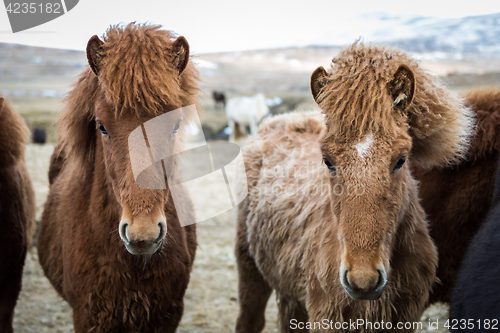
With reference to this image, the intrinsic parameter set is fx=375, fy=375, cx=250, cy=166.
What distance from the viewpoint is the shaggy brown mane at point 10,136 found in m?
3.26

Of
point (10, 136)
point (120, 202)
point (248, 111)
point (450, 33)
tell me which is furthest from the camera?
point (248, 111)

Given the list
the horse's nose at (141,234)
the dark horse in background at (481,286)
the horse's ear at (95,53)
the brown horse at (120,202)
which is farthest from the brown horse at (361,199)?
the horse's ear at (95,53)

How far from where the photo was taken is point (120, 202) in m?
2.08

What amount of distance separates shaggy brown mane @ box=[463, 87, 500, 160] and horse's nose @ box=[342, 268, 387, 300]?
1788 mm

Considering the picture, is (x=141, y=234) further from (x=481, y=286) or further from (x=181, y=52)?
(x=481, y=286)

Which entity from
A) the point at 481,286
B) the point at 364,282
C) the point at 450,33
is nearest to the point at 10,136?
the point at 364,282

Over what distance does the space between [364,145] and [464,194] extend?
165 cm

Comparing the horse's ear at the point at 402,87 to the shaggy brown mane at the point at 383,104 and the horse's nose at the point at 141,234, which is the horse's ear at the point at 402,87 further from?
the horse's nose at the point at 141,234

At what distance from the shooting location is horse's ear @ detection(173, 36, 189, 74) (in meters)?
2.19

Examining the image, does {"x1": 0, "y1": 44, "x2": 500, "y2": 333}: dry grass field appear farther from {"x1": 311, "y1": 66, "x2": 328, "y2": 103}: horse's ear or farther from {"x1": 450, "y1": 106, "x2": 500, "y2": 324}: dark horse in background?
{"x1": 450, "y1": 106, "x2": 500, "y2": 324}: dark horse in background

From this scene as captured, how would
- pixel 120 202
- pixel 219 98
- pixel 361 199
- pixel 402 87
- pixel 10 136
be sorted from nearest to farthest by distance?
pixel 361 199, pixel 402 87, pixel 120 202, pixel 10 136, pixel 219 98

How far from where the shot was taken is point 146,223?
1862mm

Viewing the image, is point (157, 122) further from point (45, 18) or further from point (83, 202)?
point (45, 18)

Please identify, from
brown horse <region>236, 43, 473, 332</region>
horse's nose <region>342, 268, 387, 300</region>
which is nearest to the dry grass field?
brown horse <region>236, 43, 473, 332</region>
